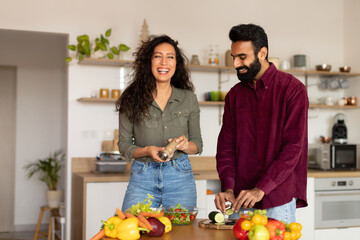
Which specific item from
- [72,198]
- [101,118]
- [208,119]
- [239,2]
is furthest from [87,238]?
[239,2]

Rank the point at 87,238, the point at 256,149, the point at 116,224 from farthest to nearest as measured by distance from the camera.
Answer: the point at 87,238
the point at 256,149
the point at 116,224

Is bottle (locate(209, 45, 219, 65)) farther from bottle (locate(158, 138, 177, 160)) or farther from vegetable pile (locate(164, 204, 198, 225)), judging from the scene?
vegetable pile (locate(164, 204, 198, 225))

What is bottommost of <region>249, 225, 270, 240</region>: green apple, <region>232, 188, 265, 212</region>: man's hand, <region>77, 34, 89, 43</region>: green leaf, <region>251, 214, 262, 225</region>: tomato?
<region>249, 225, 270, 240</region>: green apple

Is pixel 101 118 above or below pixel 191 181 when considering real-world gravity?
above

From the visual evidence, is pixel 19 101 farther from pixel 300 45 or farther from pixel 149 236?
pixel 149 236

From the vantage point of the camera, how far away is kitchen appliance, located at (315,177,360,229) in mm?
4531

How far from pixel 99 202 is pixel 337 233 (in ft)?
7.13

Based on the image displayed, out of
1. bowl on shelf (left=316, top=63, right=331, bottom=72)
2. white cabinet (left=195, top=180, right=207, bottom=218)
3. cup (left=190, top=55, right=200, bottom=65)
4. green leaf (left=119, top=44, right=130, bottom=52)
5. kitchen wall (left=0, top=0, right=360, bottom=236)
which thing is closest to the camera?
white cabinet (left=195, top=180, right=207, bottom=218)

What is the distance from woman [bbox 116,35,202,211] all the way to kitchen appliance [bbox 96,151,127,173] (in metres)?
1.79

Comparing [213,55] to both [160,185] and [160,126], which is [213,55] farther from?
[160,185]

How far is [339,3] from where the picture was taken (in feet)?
17.9

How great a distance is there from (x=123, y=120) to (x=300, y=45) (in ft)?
10.6

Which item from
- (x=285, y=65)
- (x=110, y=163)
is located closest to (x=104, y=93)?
(x=110, y=163)

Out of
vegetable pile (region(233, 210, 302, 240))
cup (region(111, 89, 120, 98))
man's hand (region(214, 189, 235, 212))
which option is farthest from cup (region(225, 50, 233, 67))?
vegetable pile (region(233, 210, 302, 240))
